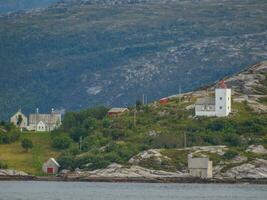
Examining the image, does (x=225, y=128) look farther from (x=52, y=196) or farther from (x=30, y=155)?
(x=52, y=196)

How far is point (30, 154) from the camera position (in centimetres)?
18350

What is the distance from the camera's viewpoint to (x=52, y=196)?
141 meters

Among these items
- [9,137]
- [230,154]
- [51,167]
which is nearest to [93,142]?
[51,167]

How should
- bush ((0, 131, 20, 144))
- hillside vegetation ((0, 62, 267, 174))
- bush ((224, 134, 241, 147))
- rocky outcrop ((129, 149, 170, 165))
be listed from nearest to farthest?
rocky outcrop ((129, 149, 170, 165)) → hillside vegetation ((0, 62, 267, 174)) → bush ((224, 134, 241, 147)) → bush ((0, 131, 20, 144))

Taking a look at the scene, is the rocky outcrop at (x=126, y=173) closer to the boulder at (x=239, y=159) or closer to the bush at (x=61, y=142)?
the boulder at (x=239, y=159)

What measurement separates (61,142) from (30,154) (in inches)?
203

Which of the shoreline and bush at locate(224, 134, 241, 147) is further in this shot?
bush at locate(224, 134, 241, 147)

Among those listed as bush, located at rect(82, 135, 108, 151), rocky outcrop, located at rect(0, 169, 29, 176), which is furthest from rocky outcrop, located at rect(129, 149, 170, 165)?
rocky outcrop, located at rect(0, 169, 29, 176)

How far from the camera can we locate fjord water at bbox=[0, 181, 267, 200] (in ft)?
468

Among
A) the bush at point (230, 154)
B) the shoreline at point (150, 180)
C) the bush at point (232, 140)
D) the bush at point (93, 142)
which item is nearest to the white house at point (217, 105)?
the bush at point (232, 140)

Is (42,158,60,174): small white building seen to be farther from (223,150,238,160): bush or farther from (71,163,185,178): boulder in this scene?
(223,150,238,160): bush

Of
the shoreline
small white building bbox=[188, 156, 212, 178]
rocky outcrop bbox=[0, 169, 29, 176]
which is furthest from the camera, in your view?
rocky outcrop bbox=[0, 169, 29, 176]

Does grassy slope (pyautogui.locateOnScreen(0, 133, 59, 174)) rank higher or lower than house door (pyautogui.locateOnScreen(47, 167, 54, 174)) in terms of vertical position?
higher

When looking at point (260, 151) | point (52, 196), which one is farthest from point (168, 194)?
point (260, 151)
